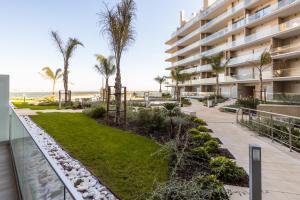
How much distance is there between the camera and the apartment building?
2273 cm

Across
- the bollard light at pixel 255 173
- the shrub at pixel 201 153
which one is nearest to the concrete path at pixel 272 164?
the shrub at pixel 201 153

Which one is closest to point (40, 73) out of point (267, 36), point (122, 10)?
point (122, 10)

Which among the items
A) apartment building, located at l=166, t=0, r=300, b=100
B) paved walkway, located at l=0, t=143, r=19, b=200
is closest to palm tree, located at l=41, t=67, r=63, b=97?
apartment building, located at l=166, t=0, r=300, b=100

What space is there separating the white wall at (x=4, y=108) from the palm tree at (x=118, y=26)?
5.15 m

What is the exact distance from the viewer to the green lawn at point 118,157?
4.51 meters

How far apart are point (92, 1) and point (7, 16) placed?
32.0 feet

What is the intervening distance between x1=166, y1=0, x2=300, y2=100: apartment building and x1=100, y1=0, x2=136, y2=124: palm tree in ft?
58.3

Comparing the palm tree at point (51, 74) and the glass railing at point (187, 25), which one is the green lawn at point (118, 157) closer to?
the palm tree at point (51, 74)

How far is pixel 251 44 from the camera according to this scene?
28.0 metres

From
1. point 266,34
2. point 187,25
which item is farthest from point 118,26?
point 187,25

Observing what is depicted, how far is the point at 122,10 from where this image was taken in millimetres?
11430

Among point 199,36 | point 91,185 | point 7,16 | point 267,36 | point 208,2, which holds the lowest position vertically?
point 91,185

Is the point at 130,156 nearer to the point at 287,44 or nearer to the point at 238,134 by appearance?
the point at 238,134

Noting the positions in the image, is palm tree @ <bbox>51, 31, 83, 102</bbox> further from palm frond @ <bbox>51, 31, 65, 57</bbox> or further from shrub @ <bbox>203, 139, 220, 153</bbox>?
shrub @ <bbox>203, 139, 220, 153</bbox>
